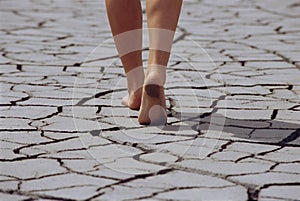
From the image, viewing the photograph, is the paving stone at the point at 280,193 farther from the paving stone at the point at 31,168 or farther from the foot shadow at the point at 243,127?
the paving stone at the point at 31,168

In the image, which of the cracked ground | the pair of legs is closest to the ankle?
the pair of legs

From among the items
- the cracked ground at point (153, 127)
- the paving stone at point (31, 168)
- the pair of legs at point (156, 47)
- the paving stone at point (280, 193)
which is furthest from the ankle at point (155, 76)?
the paving stone at point (280, 193)

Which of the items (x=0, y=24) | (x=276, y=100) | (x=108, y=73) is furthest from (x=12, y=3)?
(x=276, y=100)

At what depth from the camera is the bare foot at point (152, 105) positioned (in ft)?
11.1

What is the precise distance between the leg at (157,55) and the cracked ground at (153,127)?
0.06 meters

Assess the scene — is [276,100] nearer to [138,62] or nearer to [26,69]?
[138,62]

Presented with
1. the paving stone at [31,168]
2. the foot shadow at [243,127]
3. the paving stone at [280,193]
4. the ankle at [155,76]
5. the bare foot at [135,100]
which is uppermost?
the ankle at [155,76]

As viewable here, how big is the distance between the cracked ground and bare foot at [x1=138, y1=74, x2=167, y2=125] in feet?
0.14

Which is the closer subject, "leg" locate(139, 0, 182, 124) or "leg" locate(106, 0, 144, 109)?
"leg" locate(139, 0, 182, 124)

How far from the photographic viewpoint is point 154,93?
3.38 m

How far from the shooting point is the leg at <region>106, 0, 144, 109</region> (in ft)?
11.7

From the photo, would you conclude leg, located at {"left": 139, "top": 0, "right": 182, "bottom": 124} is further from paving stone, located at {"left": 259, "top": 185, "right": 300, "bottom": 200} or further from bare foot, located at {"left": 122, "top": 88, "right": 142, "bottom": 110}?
paving stone, located at {"left": 259, "top": 185, "right": 300, "bottom": 200}

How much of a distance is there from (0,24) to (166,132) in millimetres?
2998

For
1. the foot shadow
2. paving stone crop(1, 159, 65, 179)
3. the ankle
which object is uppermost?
the ankle
